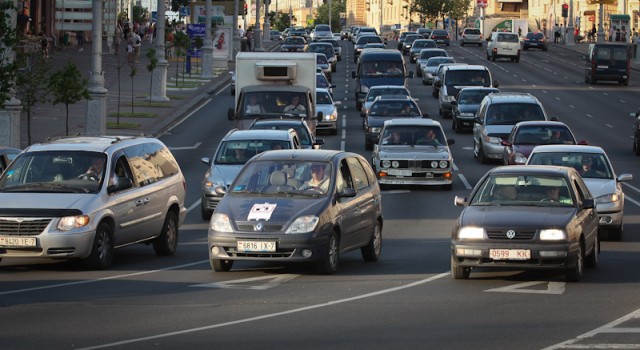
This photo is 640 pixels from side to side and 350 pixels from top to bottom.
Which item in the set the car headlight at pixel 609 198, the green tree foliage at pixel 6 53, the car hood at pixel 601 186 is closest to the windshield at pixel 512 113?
the green tree foliage at pixel 6 53

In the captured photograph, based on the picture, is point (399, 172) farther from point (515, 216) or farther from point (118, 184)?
point (515, 216)

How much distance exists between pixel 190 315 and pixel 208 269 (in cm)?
409

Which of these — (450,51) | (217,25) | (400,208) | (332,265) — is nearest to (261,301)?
(332,265)

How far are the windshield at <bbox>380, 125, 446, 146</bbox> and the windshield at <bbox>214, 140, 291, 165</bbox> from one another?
654cm

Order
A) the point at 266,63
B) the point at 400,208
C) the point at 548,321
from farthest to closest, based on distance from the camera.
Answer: the point at 266,63 < the point at 400,208 < the point at 548,321

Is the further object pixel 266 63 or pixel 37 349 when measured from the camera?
pixel 266 63

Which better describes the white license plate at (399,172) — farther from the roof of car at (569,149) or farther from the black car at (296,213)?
the black car at (296,213)

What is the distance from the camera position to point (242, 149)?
26.0m

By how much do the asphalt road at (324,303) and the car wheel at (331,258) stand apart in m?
0.14

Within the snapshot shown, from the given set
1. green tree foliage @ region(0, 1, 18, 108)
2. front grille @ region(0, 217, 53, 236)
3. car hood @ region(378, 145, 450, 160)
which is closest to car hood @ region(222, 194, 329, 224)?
front grille @ region(0, 217, 53, 236)

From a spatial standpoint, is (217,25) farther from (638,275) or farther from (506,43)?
(638,275)

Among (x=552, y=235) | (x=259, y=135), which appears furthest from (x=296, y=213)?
(x=259, y=135)

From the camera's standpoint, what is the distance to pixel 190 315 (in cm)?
1398

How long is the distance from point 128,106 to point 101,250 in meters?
36.8
